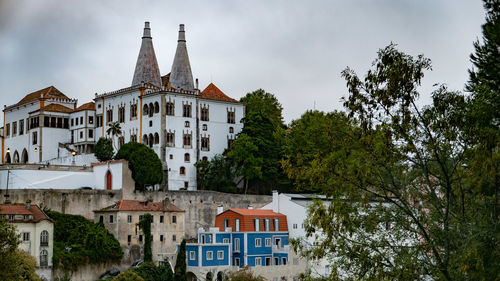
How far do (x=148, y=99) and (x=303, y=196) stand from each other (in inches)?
682

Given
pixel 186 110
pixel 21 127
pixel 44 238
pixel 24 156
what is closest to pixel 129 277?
pixel 44 238

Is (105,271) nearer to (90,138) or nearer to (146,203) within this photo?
(146,203)

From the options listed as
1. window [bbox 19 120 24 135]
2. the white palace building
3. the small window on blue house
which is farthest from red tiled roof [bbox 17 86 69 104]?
the small window on blue house

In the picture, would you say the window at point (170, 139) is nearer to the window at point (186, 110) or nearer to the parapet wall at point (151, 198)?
the window at point (186, 110)

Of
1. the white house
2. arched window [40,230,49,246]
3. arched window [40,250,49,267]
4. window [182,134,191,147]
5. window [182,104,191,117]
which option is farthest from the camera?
window [182,104,191,117]

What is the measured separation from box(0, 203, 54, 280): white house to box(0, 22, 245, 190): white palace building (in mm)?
15579

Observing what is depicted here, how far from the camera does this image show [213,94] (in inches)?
2832

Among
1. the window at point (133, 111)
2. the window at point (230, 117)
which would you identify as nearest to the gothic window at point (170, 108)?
the window at point (133, 111)

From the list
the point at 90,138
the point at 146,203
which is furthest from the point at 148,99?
the point at 146,203

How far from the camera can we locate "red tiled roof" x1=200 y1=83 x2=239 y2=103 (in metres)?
70.4

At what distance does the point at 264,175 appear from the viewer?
66875 millimetres

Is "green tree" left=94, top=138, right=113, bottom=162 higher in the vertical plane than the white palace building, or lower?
lower

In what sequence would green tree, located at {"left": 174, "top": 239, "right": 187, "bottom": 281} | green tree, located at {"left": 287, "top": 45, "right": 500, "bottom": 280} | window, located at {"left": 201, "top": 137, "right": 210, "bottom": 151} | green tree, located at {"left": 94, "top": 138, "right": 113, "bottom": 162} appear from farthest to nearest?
window, located at {"left": 201, "top": 137, "right": 210, "bottom": 151} < green tree, located at {"left": 94, "top": 138, "right": 113, "bottom": 162} < green tree, located at {"left": 174, "top": 239, "right": 187, "bottom": 281} < green tree, located at {"left": 287, "top": 45, "right": 500, "bottom": 280}

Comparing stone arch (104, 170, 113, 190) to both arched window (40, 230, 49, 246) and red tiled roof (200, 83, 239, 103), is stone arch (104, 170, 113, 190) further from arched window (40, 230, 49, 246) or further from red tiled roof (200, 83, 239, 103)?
red tiled roof (200, 83, 239, 103)
